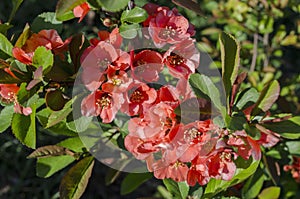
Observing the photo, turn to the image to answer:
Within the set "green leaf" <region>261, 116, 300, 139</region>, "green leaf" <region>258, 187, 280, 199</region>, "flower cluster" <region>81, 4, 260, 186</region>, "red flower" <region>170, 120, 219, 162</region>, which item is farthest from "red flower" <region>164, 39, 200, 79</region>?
"green leaf" <region>258, 187, 280, 199</region>

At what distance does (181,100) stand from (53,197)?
1276 mm

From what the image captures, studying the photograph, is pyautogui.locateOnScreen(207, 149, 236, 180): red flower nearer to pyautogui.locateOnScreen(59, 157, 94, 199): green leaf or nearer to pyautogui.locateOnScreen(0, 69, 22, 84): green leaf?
pyautogui.locateOnScreen(59, 157, 94, 199): green leaf

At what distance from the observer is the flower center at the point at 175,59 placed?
1112 millimetres

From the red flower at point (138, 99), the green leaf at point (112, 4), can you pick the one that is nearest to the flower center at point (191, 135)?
the red flower at point (138, 99)

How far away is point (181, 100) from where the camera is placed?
3.65 feet

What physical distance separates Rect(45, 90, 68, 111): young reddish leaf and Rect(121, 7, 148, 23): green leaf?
0.72ft

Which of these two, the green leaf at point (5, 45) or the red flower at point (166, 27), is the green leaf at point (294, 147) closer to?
the red flower at point (166, 27)

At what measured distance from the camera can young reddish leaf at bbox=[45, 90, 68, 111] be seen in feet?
3.58

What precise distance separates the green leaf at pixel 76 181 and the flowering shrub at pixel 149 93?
1 centimetres

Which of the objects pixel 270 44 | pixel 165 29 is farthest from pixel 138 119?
pixel 270 44

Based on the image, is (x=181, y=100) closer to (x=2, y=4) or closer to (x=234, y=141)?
(x=234, y=141)

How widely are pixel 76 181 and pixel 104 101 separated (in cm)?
27

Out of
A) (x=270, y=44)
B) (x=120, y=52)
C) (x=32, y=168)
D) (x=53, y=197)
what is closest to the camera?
(x=120, y=52)

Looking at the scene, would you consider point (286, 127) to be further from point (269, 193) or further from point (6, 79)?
point (6, 79)
